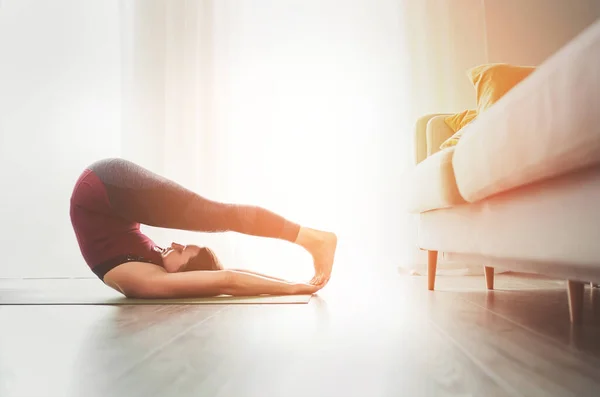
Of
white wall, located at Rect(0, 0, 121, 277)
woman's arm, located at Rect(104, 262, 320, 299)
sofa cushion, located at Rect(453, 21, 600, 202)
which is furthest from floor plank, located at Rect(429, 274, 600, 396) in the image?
white wall, located at Rect(0, 0, 121, 277)

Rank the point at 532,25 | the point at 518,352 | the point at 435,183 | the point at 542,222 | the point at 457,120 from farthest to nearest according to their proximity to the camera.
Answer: the point at 532,25 → the point at 457,120 → the point at 435,183 → the point at 542,222 → the point at 518,352

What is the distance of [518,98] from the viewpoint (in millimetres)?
864

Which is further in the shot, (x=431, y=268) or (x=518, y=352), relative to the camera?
(x=431, y=268)

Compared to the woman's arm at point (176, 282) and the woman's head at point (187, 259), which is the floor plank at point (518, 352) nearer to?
the woman's arm at point (176, 282)

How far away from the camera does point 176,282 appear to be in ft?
5.09

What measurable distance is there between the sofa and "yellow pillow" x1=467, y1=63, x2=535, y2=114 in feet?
1.68

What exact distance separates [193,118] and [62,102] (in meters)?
0.94

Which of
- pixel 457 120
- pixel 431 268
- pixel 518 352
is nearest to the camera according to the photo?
pixel 518 352

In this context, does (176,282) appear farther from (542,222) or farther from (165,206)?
(542,222)

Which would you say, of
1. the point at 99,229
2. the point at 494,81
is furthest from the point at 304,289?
the point at 494,81

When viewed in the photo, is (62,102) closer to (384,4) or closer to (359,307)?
(384,4)

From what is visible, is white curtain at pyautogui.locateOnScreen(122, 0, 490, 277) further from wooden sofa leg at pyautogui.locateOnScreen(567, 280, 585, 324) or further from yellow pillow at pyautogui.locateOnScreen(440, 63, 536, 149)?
wooden sofa leg at pyautogui.locateOnScreen(567, 280, 585, 324)

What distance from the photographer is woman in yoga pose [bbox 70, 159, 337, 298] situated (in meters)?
1.54

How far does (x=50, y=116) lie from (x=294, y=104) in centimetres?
167
